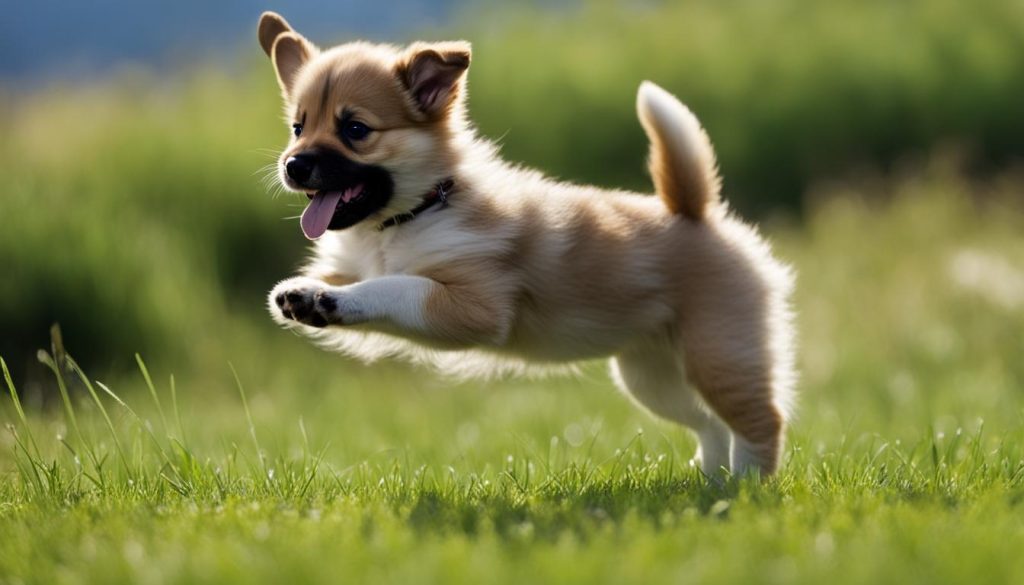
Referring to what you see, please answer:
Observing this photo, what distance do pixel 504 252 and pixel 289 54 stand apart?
44.1 inches

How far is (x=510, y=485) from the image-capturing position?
3.79 m

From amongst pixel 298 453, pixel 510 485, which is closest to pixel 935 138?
pixel 298 453

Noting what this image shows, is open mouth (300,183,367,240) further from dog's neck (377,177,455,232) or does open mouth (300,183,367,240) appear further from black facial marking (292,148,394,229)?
dog's neck (377,177,455,232)

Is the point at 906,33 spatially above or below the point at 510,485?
above

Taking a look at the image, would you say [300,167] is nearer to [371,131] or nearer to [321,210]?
[321,210]

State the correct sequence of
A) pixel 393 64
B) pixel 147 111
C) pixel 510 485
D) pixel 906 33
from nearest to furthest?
pixel 510 485, pixel 393 64, pixel 147 111, pixel 906 33

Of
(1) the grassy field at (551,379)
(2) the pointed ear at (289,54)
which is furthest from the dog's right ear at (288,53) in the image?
(1) the grassy field at (551,379)

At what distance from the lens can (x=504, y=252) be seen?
3932 millimetres

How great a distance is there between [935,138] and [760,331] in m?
9.26

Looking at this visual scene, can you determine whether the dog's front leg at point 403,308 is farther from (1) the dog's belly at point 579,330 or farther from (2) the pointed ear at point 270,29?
(2) the pointed ear at point 270,29

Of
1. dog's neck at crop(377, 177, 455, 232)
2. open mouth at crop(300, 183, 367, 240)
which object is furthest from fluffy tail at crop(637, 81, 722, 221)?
open mouth at crop(300, 183, 367, 240)

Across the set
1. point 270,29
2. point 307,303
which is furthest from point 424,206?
point 270,29

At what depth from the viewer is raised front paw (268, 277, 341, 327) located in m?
3.58

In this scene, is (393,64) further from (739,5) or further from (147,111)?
(739,5)
